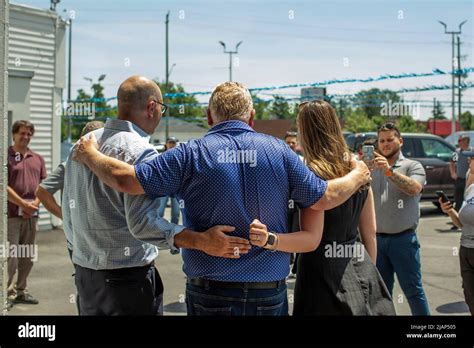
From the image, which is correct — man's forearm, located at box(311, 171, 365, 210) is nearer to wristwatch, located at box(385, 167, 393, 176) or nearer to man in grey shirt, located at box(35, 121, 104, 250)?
wristwatch, located at box(385, 167, 393, 176)

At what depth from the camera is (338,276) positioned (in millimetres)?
3408

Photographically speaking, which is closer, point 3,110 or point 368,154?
point 3,110

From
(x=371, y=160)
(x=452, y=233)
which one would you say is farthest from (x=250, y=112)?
(x=452, y=233)

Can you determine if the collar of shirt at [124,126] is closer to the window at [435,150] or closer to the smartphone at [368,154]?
the smartphone at [368,154]

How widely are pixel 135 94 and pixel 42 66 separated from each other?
10897 millimetres

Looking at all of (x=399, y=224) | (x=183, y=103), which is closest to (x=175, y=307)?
(x=399, y=224)

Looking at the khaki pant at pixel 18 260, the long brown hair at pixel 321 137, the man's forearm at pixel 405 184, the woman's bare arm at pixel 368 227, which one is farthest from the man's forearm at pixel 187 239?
the khaki pant at pixel 18 260

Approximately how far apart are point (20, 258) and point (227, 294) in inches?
192

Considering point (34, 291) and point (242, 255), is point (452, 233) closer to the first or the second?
point (34, 291)

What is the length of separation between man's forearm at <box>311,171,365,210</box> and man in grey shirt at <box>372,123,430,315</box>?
203 centimetres

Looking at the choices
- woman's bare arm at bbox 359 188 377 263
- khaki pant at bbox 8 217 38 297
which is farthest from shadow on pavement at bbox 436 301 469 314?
khaki pant at bbox 8 217 38 297

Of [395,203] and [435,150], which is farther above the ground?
[435,150]

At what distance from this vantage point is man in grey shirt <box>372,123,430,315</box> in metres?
5.48

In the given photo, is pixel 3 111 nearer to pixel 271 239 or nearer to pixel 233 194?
pixel 233 194
